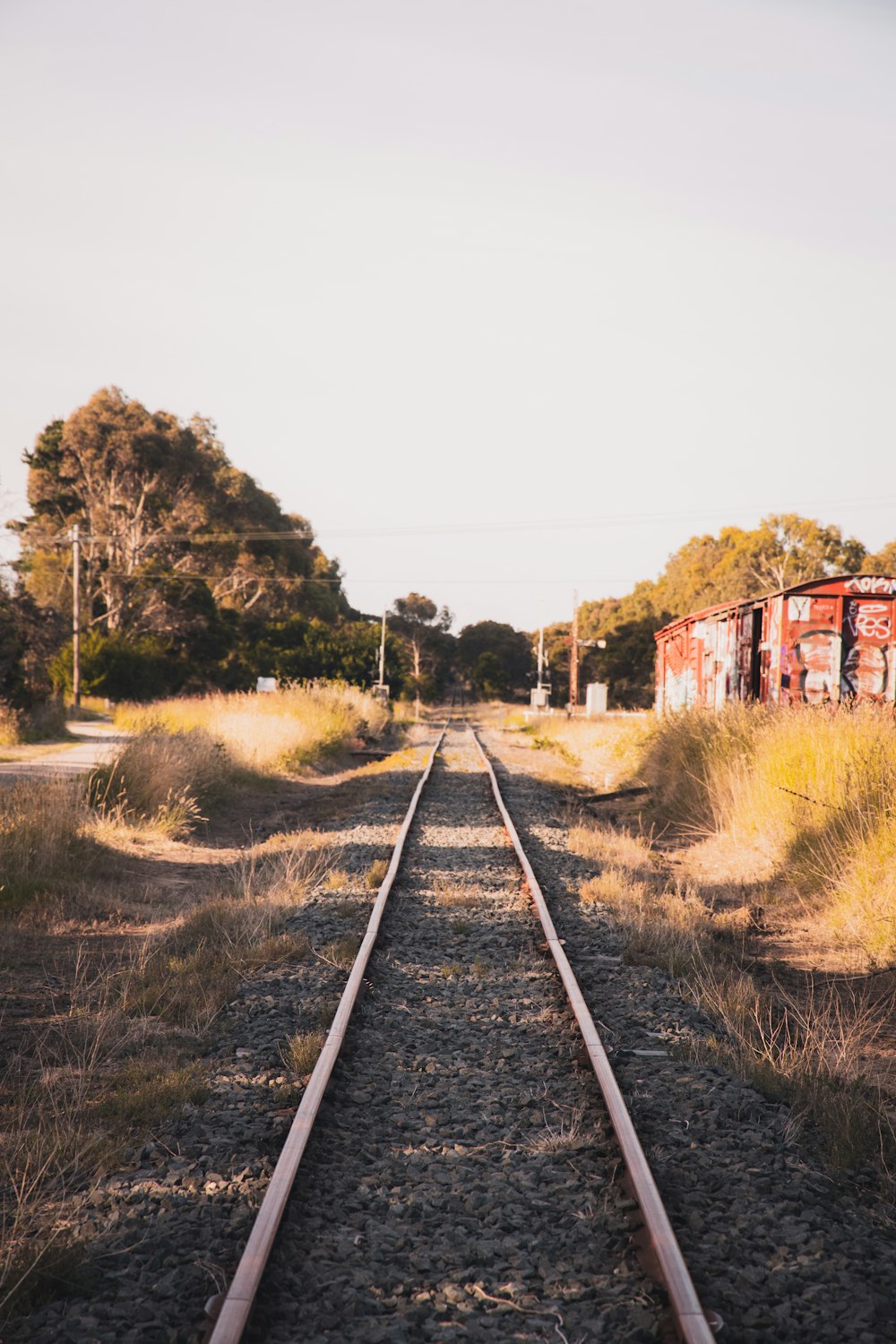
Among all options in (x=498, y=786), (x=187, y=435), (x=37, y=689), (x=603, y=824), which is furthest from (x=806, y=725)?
(x=187, y=435)

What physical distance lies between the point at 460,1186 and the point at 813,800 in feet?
21.1

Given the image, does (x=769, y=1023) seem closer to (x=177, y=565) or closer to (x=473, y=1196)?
(x=473, y=1196)

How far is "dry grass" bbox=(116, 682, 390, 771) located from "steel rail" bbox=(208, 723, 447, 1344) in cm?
1098

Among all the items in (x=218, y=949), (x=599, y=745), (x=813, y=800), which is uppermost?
(x=813, y=800)

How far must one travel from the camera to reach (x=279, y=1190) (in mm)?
3389

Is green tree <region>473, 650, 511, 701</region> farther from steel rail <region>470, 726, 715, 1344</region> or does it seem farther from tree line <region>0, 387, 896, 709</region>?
steel rail <region>470, 726, 715, 1344</region>

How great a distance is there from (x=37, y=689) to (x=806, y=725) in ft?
68.4

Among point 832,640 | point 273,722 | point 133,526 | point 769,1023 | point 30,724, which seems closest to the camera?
point 769,1023

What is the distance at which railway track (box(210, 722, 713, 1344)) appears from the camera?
2.89 metres

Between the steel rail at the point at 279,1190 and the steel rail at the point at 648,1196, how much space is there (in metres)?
1.22

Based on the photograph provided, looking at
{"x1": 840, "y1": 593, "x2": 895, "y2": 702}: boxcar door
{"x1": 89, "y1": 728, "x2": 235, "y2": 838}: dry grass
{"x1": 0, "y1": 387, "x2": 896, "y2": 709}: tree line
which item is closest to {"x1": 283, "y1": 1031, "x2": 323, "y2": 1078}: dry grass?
{"x1": 89, "y1": 728, "x2": 235, "y2": 838}: dry grass

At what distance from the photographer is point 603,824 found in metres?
13.7

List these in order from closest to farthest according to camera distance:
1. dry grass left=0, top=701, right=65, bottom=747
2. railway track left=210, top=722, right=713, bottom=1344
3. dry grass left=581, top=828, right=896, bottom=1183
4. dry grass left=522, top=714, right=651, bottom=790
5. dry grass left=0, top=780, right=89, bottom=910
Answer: railway track left=210, top=722, right=713, bottom=1344, dry grass left=581, top=828, right=896, bottom=1183, dry grass left=0, top=780, right=89, bottom=910, dry grass left=522, top=714, right=651, bottom=790, dry grass left=0, top=701, right=65, bottom=747

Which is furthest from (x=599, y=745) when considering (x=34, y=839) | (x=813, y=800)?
(x=34, y=839)
